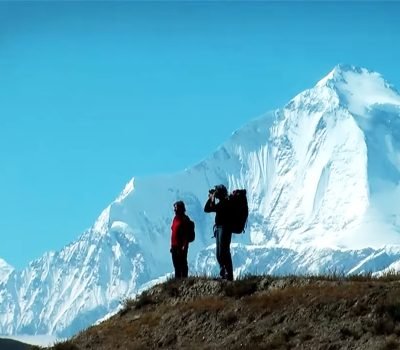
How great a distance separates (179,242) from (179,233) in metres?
0.17

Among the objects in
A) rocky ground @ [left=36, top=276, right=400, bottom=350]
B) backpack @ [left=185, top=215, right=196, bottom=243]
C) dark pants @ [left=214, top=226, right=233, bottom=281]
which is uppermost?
backpack @ [left=185, top=215, right=196, bottom=243]

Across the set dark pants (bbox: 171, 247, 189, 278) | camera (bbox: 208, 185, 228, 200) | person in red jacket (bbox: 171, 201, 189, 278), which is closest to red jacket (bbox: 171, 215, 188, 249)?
person in red jacket (bbox: 171, 201, 189, 278)

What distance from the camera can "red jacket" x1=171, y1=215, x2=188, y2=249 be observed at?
24959 mm

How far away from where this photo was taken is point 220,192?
2397 cm

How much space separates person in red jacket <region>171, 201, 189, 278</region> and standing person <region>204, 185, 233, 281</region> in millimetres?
930

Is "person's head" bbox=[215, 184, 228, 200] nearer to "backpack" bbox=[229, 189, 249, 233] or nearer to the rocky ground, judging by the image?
"backpack" bbox=[229, 189, 249, 233]

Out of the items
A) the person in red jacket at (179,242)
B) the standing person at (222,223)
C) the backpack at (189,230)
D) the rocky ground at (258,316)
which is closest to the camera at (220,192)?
the standing person at (222,223)

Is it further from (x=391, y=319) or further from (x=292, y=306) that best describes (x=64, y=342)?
(x=391, y=319)

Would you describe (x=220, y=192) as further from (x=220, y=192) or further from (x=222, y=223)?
(x=222, y=223)

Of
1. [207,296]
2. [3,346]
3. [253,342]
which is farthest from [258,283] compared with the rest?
[3,346]

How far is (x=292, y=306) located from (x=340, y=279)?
1.81m

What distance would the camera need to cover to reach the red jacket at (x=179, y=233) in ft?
81.9

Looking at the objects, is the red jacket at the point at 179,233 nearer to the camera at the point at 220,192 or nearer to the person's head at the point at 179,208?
the person's head at the point at 179,208

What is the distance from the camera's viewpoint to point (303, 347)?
63.2 ft
